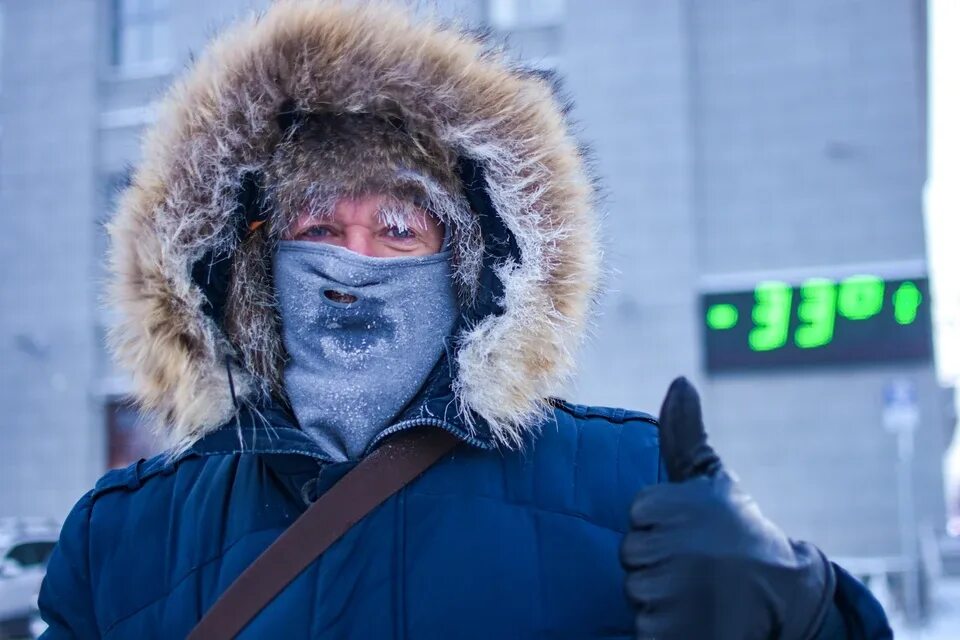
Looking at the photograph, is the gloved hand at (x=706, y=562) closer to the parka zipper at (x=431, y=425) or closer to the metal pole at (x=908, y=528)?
the parka zipper at (x=431, y=425)

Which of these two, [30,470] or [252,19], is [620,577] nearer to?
[252,19]

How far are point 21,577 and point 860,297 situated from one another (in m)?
8.57

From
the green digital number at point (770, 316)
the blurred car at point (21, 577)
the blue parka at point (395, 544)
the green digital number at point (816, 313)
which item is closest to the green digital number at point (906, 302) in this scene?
the green digital number at point (816, 313)

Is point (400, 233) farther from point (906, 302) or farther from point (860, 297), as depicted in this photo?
point (906, 302)

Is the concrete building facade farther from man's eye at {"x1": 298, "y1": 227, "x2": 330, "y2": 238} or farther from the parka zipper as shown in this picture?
the parka zipper

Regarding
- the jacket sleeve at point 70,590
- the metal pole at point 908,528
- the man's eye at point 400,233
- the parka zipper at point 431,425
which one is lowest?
the metal pole at point 908,528

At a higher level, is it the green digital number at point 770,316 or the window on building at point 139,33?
the window on building at point 139,33

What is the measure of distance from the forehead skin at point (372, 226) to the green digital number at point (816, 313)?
9309 millimetres

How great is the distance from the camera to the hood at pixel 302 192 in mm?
1701

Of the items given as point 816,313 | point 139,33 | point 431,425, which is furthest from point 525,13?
point 431,425

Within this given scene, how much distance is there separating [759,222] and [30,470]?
9.69 meters

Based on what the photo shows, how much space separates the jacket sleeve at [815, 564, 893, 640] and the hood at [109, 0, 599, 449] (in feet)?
1.83

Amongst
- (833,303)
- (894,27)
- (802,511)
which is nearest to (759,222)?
(833,303)

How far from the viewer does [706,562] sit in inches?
48.3
